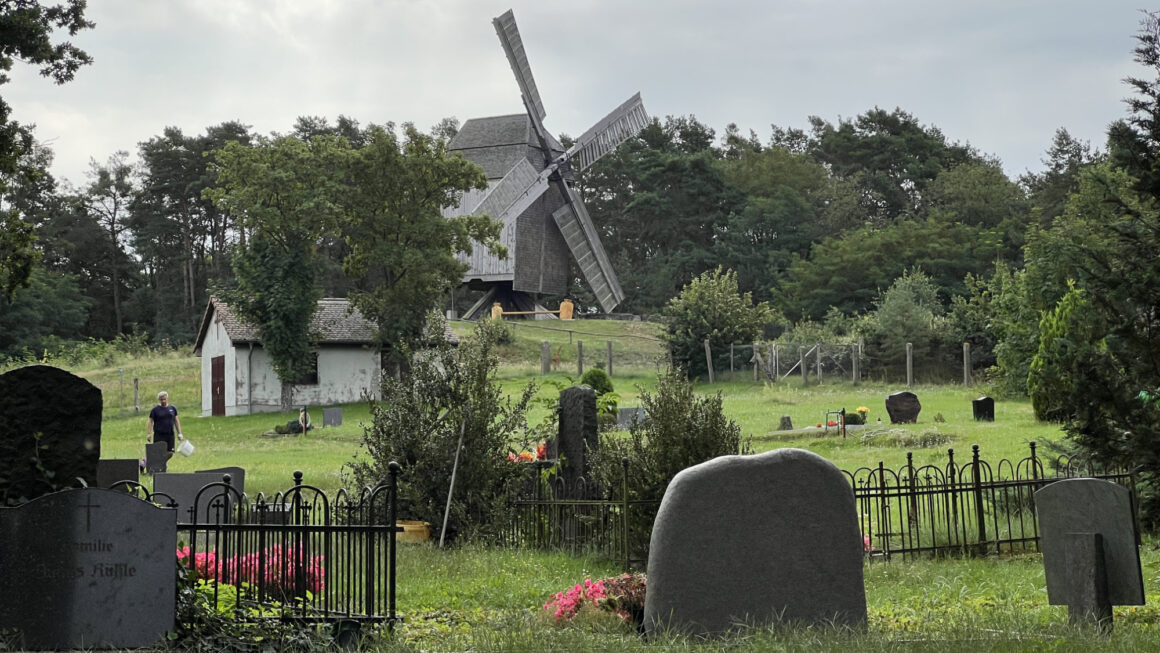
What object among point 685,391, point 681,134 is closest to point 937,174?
point 681,134

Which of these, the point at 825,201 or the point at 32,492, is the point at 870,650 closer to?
the point at 32,492

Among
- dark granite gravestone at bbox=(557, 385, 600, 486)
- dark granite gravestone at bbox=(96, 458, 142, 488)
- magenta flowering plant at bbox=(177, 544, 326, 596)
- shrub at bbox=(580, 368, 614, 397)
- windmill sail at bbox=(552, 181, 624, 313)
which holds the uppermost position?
windmill sail at bbox=(552, 181, 624, 313)

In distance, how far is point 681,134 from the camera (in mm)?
75250

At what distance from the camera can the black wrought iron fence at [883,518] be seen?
11643 mm

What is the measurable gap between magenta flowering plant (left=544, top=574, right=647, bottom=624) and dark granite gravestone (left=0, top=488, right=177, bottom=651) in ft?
9.29

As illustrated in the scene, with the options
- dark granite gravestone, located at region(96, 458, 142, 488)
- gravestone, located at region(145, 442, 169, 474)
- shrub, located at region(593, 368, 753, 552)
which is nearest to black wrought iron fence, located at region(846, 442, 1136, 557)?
shrub, located at region(593, 368, 753, 552)

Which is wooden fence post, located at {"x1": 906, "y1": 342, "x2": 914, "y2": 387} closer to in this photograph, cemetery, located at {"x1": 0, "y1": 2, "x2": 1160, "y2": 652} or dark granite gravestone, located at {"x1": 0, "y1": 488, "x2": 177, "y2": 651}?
cemetery, located at {"x1": 0, "y1": 2, "x2": 1160, "y2": 652}

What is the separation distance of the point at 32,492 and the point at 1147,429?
801cm

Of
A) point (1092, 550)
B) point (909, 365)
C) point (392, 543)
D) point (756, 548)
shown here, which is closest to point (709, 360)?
point (909, 365)

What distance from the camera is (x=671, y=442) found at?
1161cm

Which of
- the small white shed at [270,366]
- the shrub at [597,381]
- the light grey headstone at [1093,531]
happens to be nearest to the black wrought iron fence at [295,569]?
the light grey headstone at [1093,531]

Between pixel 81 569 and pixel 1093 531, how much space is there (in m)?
6.64

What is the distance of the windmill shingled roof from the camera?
127ft

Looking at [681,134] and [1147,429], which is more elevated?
[681,134]
